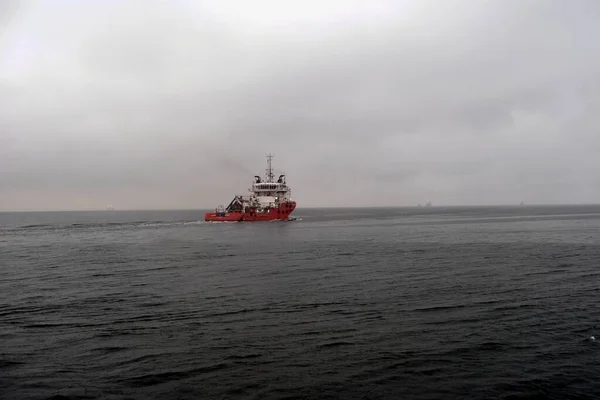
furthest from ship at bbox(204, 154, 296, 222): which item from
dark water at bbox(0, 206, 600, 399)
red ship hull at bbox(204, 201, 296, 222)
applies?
dark water at bbox(0, 206, 600, 399)

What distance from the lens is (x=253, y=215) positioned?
406 ft

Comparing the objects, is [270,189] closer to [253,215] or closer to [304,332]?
[253,215]

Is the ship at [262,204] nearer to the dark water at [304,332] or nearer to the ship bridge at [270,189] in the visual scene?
the ship bridge at [270,189]

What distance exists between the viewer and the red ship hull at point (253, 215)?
12388 centimetres

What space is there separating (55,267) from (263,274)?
22.2 meters

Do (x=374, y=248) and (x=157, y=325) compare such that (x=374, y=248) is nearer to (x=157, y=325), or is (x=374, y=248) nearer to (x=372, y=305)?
(x=372, y=305)

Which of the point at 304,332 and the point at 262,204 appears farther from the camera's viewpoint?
the point at 262,204

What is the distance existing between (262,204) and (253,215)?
4.48m

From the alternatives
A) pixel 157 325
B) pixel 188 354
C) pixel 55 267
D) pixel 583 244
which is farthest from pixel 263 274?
pixel 583 244

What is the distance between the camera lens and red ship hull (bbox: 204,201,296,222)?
124 metres

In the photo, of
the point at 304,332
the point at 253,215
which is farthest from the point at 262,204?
the point at 304,332

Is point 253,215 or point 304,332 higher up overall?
point 253,215

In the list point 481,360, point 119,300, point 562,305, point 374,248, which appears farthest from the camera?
point 374,248

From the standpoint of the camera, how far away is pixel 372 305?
2431 cm
